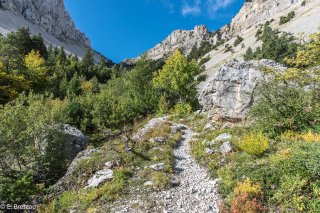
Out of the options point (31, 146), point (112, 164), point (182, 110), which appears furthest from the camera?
point (182, 110)

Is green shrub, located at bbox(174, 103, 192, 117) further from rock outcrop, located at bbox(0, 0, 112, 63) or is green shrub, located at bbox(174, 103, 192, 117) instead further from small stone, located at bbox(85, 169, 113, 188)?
rock outcrop, located at bbox(0, 0, 112, 63)

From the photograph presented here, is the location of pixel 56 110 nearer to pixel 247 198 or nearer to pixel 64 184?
pixel 64 184

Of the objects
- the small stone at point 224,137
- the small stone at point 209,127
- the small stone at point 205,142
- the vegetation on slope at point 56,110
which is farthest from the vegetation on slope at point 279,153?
the vegetation on slope at point 56,110

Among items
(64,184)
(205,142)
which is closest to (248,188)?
(205,142)

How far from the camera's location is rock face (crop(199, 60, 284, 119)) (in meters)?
24.6

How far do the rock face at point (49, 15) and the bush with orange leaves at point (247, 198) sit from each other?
137m

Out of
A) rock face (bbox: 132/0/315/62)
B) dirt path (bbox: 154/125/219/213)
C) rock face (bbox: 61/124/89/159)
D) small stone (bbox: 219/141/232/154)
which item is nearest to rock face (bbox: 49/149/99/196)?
rock face (bbox: 61/124/89/159)

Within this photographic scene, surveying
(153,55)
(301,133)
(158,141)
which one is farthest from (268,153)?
(153,55)

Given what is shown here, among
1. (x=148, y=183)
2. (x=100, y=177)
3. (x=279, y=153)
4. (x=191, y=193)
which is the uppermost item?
(x=100, y=177)

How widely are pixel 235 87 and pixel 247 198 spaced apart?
54.4 feet

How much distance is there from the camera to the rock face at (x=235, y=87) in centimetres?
2459

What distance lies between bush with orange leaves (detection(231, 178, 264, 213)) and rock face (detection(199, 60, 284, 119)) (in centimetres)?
1334

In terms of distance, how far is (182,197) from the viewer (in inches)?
495

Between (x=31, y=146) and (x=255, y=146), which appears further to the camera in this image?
(x=31, y=146)
